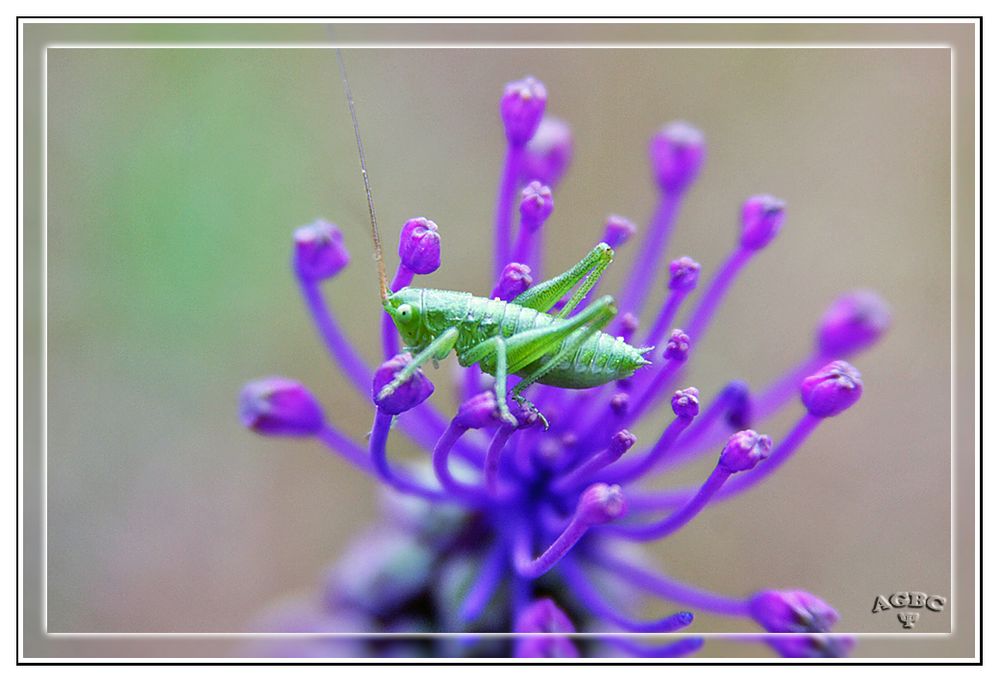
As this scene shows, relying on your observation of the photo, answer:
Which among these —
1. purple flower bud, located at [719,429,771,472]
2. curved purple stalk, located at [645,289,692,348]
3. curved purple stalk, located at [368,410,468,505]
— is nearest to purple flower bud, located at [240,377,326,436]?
curved purple stalk, located at [368,410,468,505]

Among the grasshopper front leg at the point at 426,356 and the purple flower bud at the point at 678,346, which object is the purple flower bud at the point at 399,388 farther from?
the purple flower bud at the point at 678,346

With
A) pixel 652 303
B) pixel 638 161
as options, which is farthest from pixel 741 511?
pixel 638 161

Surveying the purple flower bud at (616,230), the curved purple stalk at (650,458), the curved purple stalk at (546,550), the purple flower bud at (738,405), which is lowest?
the curved purple stalk at (546,550)

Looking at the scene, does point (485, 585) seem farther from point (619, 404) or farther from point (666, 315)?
point (666, 315)

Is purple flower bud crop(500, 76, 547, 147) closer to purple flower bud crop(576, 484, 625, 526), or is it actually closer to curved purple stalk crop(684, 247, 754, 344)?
curved purple stalk crop(684, 247, 754, 344)

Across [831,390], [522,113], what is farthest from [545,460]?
[522,113]

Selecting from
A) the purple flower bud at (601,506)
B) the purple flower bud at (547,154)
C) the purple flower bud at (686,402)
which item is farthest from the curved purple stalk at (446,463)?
the purple flower bud at (547,154)

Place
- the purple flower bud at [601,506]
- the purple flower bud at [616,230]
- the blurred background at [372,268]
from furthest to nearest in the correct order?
the blurred background at [372,268]
the purple flower bud at [616,230]
the purple flower bud at [601,506]
